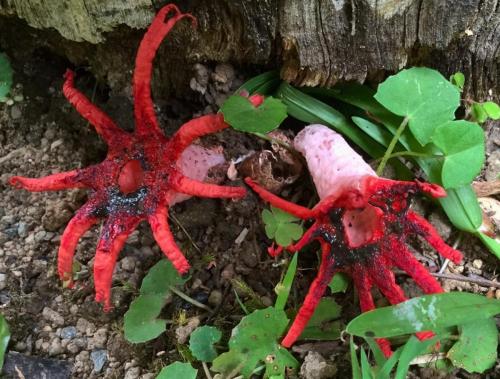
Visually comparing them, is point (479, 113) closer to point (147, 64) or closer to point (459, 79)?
point (459, 79)

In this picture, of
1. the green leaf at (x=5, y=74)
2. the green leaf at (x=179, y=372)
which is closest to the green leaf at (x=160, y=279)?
the green leaf at (x=179, y=372)

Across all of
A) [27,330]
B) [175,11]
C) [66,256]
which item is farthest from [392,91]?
[27,330]

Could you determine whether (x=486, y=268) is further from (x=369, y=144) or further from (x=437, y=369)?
(x=369, y=144)

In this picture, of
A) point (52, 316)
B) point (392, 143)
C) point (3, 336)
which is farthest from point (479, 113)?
point (3, 336)

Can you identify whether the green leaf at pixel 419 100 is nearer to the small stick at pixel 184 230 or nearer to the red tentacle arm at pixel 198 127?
the red tentacle arm at pixel 198 127

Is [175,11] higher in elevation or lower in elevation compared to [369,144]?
higher

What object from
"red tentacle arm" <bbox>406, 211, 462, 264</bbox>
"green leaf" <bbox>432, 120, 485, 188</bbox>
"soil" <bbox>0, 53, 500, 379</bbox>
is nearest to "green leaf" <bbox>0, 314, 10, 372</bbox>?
"soil" <bbox>0, 53, 500, 379</bbox>
